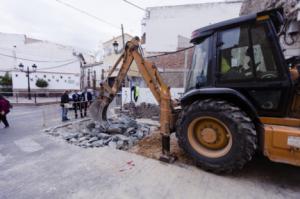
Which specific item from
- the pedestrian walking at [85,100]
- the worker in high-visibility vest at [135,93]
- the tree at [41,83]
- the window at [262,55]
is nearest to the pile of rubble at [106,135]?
the pedestrian walking at [85,100]

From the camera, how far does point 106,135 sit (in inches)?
191

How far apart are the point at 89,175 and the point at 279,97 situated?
3.39 m

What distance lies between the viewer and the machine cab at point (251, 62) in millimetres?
2496

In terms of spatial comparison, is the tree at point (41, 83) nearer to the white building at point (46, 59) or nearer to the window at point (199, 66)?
the white building at point (46, 59)

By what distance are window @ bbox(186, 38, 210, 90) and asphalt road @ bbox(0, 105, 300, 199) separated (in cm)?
166

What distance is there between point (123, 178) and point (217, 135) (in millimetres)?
1822

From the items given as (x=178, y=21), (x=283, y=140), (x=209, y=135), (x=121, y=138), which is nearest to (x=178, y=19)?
(x=178, y=21)

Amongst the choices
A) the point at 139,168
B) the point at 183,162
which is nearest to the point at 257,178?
the point at 183,162

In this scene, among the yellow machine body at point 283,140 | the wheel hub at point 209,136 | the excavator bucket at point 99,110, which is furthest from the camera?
the excavator bucket at point 99,110

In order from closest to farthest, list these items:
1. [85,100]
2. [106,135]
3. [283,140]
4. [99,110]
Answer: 1. [283,140]
2. [106,135]
3. [99,110]
4. [85,100]

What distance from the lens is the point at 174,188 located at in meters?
2.58

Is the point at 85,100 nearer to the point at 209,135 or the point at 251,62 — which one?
the point at 209,135

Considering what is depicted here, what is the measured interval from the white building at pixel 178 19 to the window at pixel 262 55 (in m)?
11.2

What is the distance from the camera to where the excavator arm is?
3.49 m
